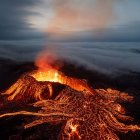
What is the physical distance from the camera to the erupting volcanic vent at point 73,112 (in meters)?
10.8

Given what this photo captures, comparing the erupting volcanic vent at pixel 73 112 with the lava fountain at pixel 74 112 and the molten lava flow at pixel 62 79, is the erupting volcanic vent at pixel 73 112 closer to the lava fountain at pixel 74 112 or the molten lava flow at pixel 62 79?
the lava fountain at pixel 74 112

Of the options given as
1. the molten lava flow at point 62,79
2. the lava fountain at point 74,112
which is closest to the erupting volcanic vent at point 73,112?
the lava fountain at point 74,112

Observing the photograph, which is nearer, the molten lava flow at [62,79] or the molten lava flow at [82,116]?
the molten lava flow at [82,116]

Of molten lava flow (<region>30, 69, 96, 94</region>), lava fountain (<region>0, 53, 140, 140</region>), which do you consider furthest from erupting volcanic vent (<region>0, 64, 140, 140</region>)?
molten lava flow (<region>30, 69, 96, 94</region>)

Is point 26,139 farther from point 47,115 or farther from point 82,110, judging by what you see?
point 82,110

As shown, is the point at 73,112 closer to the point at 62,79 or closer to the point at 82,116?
the point at 82,116

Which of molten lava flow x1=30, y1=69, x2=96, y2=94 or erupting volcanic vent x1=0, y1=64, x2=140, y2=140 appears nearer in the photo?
erupting volcanic vent x1=0, y1=64, x2=140, y2=140

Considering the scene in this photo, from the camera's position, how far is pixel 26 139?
10.6 meters

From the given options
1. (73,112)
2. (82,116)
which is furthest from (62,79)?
(82,116)

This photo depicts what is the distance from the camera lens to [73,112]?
38.3 feet

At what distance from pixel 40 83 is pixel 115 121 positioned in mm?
3153

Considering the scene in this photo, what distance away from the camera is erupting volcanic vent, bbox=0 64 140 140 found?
1079 centimetres

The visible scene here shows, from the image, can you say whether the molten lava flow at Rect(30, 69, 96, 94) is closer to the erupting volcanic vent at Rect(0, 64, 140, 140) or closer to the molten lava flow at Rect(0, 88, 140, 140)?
the erupting volcanic vent at Rect(0, 64, 140, 140)

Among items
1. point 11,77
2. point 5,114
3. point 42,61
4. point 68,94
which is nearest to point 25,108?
point 5,114
